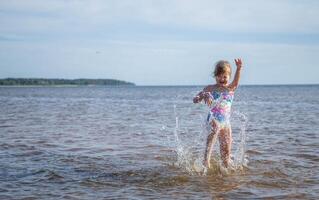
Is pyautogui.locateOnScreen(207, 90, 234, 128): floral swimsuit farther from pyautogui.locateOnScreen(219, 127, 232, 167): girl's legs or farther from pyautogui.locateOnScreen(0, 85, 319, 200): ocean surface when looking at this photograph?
pyautogui.locateOnScreen(0, 85, 319, 200): ocean surface

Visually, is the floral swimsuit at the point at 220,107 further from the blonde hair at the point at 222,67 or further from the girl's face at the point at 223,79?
the blonde hair at the point at 222,67

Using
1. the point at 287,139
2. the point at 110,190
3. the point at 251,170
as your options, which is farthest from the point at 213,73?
the point at 287,139

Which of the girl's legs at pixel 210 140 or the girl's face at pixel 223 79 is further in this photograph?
the girl's legs at pixel 210 140

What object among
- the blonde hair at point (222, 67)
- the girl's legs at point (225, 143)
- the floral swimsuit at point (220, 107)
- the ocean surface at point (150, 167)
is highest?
the blonde hair at point (222, 67)

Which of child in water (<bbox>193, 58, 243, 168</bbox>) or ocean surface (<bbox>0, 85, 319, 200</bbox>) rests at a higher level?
child in water (<bbox>193, 58, 243, 168</bbox>)

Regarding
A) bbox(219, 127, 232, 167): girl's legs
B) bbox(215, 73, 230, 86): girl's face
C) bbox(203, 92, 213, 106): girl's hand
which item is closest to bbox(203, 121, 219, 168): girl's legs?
bbox(219, 127, 232, 167): girl's legs

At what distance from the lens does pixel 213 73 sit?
8.98 metres

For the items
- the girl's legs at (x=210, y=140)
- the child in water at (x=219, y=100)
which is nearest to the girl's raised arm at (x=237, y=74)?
the child in water at (x=219, y=100)

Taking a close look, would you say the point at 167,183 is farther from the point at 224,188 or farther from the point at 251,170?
the point at 251,170

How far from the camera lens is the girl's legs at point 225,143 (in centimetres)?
921

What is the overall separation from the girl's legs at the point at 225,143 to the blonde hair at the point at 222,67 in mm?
1030

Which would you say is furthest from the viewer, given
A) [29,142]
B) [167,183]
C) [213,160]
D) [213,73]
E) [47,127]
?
[47,127]

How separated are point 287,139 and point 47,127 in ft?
27.6

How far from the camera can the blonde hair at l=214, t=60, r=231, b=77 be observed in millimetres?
8820
